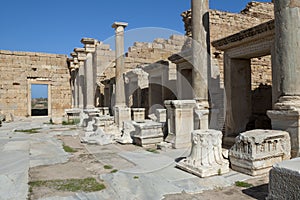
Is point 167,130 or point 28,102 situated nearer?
point 167,130

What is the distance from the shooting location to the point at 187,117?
286 inches

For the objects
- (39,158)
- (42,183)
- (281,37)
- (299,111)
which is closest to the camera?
(42,183)

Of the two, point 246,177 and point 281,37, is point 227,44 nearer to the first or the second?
point 281,37

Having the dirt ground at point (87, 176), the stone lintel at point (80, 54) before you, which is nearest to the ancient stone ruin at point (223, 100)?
the stone lintel at point (80, 54)

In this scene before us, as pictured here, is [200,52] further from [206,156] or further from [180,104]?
[206,156]

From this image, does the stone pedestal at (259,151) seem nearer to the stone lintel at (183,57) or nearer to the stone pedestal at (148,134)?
the stone pedestal at (148,134)

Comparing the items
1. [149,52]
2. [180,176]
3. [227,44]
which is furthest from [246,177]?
[149,52]

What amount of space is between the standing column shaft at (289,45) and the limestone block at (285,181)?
2.17 metres

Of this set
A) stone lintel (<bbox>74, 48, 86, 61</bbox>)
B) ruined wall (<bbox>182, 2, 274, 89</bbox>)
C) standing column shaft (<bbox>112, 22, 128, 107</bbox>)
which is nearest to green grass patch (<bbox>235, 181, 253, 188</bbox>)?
ruined wall (<bbox>182, 2, 274, 89</bbox>)

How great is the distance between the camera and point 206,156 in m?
4.74

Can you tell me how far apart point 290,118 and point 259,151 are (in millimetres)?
1006

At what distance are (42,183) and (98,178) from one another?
0.94m

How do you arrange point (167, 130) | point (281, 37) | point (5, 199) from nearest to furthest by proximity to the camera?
point (5, 199), point (281, 37), point (167, 130)

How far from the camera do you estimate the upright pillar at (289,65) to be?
4750 mm
